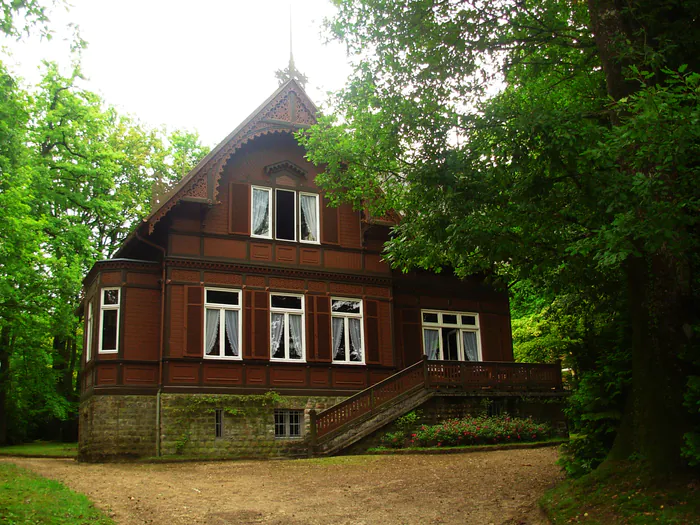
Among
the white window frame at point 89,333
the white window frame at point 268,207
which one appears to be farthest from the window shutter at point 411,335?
the white window frame at point 89,333

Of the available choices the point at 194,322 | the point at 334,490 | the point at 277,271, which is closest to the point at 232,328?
the point at 194,322

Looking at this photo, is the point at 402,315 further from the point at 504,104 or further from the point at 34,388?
the point at 34,388

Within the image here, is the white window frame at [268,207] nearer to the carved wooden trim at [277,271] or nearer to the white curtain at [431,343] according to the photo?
the carved wooden trim at [277,271]

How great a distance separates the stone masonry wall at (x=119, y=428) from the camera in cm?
1983

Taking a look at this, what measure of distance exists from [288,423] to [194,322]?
13.3 feet

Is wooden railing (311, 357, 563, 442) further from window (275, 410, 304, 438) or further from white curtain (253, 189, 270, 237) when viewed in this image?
white curtain (253, 189, 270, 237)

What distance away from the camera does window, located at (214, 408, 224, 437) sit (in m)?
20.3

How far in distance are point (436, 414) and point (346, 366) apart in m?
3.32

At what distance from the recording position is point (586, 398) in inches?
404

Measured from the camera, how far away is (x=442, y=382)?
21.2 m

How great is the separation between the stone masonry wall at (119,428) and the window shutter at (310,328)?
15.5ft

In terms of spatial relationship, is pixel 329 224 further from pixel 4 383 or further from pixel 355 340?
pixel 4 383

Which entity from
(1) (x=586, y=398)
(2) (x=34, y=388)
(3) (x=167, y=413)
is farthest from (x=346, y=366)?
(2) (x=34, y=388)

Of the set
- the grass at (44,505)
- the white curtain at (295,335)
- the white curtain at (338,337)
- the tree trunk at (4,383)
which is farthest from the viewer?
the tree trunk at (4,383)
